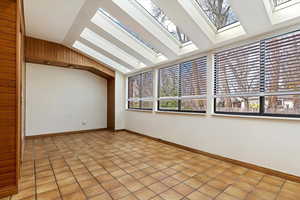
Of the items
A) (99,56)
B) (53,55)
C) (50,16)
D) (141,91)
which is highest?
(50,16)

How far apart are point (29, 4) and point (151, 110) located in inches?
138

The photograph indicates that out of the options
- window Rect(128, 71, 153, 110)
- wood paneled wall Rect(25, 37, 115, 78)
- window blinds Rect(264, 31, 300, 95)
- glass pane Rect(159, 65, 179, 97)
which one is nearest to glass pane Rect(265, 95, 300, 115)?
window blinds Rect(264, 31, 300, 95)

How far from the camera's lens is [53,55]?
165 inches

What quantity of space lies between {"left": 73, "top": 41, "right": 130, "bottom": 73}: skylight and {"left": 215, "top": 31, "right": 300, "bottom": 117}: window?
313 cm

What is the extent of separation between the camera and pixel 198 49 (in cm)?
303

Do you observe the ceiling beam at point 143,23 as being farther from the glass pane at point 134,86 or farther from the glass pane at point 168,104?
the glass pane at point 134,86

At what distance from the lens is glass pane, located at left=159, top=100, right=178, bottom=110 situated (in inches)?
155

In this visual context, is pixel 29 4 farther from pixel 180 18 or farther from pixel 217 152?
pixel 217 152

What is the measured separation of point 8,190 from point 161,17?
3.32 metres

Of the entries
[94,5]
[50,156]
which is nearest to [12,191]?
[50,156]

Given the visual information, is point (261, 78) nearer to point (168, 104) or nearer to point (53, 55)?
point (168, 104)

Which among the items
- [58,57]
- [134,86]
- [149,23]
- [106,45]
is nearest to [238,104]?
[149,23]

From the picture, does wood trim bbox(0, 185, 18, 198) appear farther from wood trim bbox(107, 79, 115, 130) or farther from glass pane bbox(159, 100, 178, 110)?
wood trim bbox(107, 79, 115, 130)

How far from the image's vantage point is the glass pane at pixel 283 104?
2.14 m
